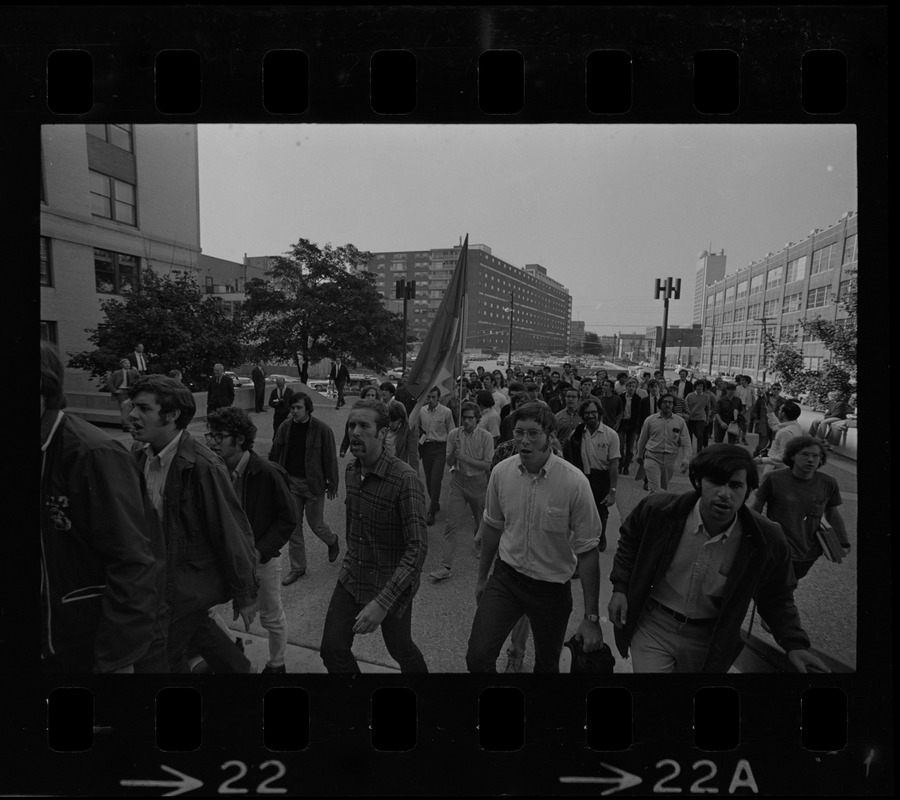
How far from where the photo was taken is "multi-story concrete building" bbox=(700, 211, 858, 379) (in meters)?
2.61

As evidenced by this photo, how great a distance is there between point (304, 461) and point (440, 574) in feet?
5.31

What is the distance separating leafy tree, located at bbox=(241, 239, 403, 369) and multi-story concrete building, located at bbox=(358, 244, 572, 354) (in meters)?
0.15

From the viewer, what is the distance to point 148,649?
2545 mm

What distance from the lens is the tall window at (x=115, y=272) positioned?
2.64 metres

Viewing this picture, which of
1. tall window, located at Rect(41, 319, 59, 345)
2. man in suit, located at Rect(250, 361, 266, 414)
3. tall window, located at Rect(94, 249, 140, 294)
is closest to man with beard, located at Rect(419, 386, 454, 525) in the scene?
man in suit, located at Rect(250, 361, 266, 414)

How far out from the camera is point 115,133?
2490mm

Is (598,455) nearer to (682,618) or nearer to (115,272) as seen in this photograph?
(682,618)

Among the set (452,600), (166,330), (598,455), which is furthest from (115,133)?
(598,455)

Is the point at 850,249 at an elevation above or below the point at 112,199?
below

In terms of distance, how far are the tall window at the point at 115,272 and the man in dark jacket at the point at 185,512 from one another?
0.60m
